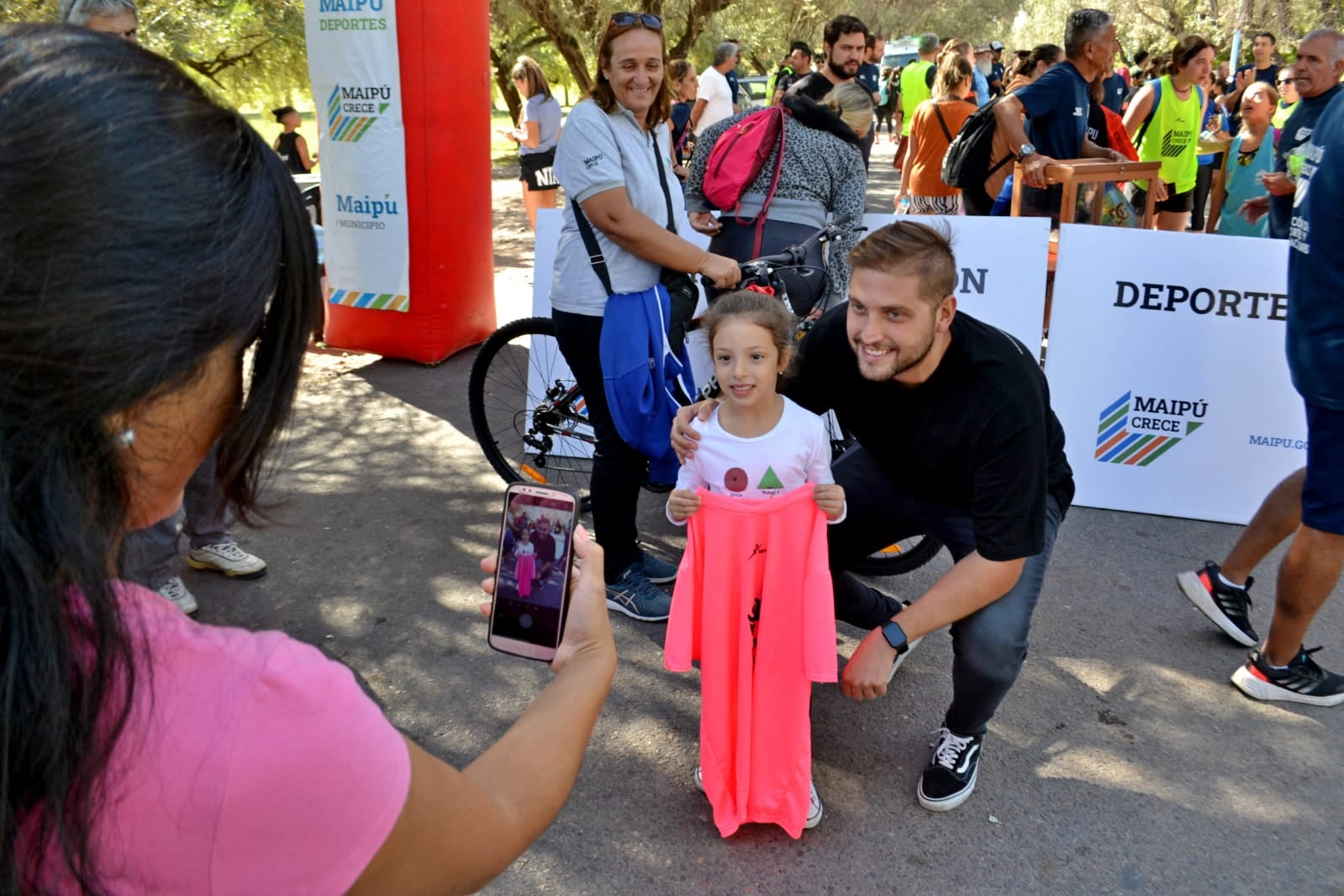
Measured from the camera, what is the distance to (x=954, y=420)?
2771 mm

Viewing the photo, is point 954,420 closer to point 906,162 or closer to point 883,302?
point 883,302

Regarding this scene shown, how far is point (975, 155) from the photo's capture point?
20.3 feet

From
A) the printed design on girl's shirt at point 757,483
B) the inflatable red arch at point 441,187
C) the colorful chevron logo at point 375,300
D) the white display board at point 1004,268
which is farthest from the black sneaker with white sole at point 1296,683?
the colorful chevron logo at point 375,300

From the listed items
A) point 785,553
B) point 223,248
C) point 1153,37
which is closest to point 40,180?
point 223,248

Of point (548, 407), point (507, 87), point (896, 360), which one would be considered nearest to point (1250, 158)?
point (548, 407)

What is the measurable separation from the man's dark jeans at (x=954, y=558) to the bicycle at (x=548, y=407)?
2.30 feet

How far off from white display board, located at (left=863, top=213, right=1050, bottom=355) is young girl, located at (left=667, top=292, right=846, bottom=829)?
206 centimetres

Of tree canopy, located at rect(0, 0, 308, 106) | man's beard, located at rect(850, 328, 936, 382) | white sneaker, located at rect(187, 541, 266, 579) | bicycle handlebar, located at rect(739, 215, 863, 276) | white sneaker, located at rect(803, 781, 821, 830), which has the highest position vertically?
tree canopy, located at rect(0, 0, 308, 106)

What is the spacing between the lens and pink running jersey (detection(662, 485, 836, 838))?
8.57 ft

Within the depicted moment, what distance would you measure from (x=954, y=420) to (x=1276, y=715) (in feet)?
5.03

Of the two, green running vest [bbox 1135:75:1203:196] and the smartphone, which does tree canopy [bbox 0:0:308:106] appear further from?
the smartphone

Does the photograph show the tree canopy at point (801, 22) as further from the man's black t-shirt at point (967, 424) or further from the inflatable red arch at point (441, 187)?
the man's black t-shirt at point (967, 424)

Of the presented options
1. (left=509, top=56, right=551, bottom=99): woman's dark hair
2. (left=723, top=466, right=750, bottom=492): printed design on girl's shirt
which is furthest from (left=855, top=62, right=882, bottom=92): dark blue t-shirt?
(left=723, top=466, right=750, bottom=492): printed design on girl's shirt

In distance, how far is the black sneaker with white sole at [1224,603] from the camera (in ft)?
11.9
